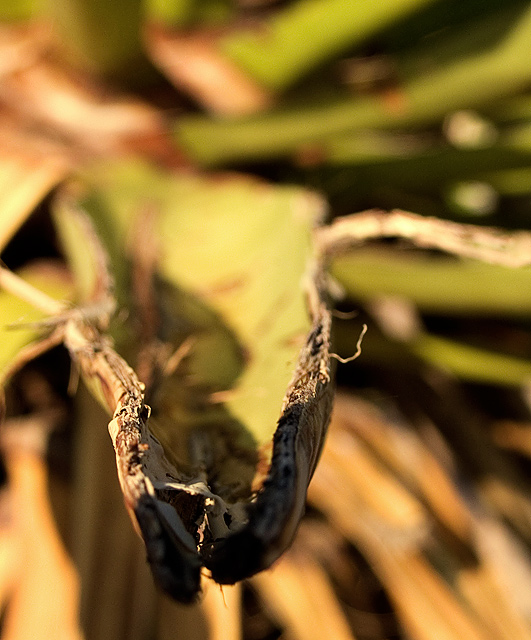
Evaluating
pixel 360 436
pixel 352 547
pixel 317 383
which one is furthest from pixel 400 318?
pixel 317 383

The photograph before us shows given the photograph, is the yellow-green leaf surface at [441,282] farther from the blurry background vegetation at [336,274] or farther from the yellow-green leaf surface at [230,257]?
the yellow-green leaf surface at [230,257]

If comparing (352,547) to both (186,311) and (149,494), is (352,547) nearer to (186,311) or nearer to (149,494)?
(186,311)

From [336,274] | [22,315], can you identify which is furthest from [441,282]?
[22,315]

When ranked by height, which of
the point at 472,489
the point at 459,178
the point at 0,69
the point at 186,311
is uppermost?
the point at 0,69

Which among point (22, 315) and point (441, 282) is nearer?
point (22, 315)

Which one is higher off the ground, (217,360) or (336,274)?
(217,360)

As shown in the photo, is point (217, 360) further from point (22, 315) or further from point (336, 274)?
point (336, 274)

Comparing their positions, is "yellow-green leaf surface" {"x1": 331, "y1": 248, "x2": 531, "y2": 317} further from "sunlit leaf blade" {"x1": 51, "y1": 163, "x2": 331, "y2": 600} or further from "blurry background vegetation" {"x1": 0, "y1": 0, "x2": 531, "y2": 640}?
"sunlit leaf blade" {"x1": 51, "y1": 163, "x2": 331, "y2": 600}

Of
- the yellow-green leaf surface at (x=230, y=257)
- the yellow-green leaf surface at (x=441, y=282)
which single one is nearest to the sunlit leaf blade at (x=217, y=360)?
the yellow-green leaf surface at (x=230, y=257)
